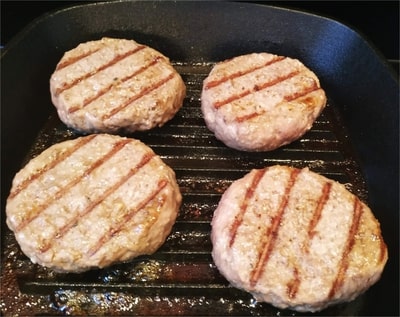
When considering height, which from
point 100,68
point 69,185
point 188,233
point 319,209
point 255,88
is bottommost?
point 188,233

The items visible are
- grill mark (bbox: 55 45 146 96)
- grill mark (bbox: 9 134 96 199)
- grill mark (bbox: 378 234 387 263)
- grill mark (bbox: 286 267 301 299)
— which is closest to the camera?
grill mark (bbox: 286 267 301 299)

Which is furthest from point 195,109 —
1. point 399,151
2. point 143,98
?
point 399,151

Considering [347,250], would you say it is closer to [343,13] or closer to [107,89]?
[107,89]

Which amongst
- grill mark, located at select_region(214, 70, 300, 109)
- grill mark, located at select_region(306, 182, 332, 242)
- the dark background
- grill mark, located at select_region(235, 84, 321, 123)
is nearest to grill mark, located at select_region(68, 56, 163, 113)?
grill mark, located at select_region(214, 70, 300, 109)

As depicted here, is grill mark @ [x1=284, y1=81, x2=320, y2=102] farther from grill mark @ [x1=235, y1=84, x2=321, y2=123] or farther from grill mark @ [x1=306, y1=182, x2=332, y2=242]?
grill mark @ [x1=306, y1=182, x2=332, y2=242]

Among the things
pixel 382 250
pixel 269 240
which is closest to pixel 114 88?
pixel 269 240

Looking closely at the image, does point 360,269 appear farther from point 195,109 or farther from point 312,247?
point 195,109
